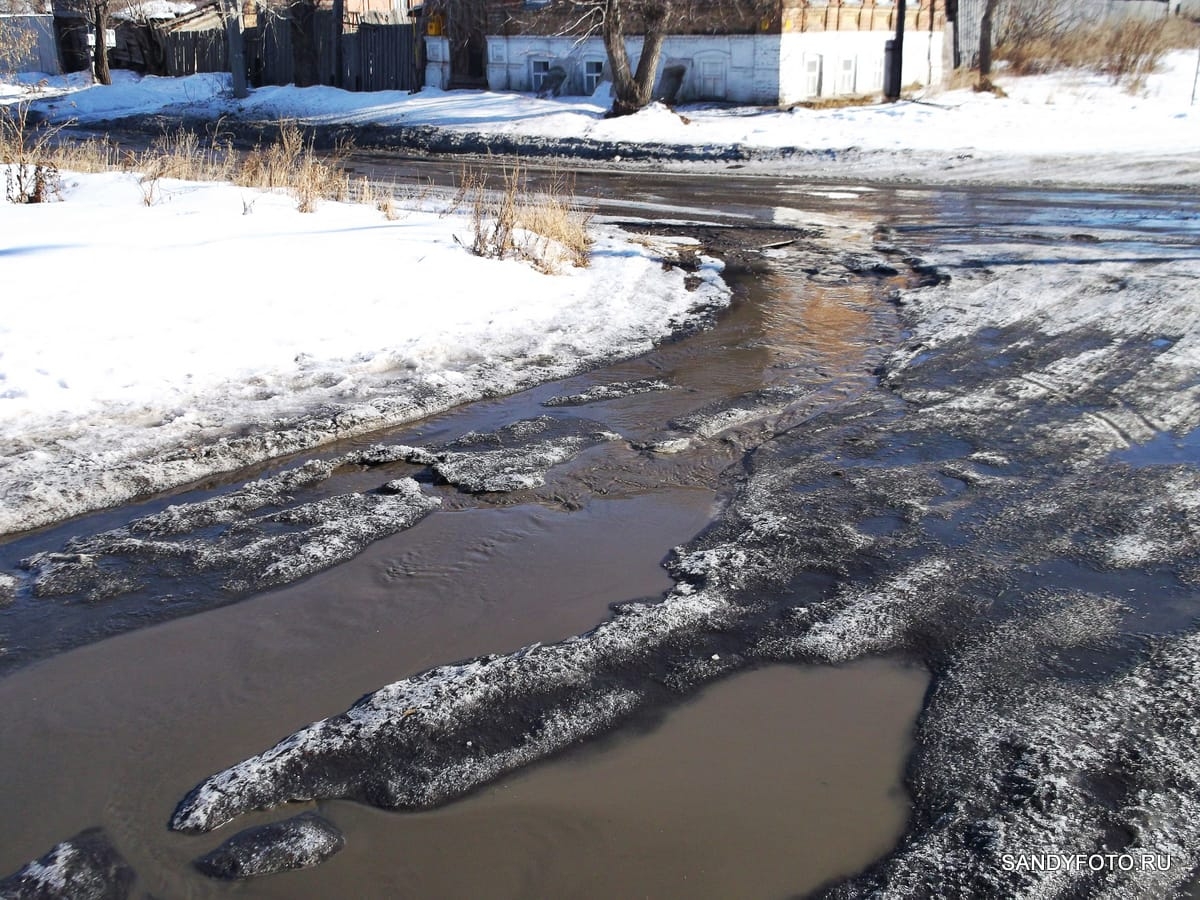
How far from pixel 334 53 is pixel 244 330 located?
28.6 metres

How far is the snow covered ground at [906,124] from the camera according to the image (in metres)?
17.9

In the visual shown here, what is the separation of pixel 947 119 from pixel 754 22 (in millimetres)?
5676

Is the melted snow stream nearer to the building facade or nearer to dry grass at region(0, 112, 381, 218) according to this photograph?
dry grass at region(0, 112, 381, 218)

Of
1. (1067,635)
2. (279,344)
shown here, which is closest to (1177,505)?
(1067,635)

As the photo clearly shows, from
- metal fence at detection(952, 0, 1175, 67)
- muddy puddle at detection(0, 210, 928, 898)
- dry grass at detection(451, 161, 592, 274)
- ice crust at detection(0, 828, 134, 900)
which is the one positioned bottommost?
ice crust at detection(0, 828, 134, 900)

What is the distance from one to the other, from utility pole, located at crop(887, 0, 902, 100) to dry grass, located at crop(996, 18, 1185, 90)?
4.58 m

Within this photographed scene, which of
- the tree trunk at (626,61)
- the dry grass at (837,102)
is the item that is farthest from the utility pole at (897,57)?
the tree trunk at (626,61)

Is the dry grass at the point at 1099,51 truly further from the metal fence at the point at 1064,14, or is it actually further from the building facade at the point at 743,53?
the building facade at the point at 743,53

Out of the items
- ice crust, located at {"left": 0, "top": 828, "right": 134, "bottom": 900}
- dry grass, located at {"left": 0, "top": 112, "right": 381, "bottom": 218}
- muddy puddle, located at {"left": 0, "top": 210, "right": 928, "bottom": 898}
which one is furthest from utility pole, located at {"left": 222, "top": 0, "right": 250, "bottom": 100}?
ice crust, located at {"left": 0, "top": 828, "right": 134, "bottom": 900}

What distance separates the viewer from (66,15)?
144 feet

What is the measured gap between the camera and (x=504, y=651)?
12.9ft

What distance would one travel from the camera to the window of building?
28.6m

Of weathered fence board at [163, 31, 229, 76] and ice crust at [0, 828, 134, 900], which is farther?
weathered fence board at [163, 31, 229, 76]
